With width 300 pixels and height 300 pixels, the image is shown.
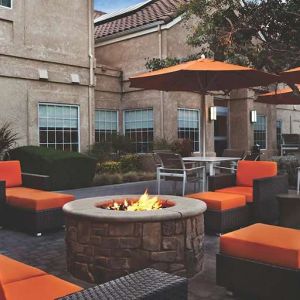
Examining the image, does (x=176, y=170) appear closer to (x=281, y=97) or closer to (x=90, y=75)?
(x=281, y=97)

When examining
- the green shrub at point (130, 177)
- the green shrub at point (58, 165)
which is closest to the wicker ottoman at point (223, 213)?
the green shrub at point (58, 165)

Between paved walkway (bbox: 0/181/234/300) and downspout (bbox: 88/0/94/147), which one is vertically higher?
downspout (bbox: 88/0/94/147)

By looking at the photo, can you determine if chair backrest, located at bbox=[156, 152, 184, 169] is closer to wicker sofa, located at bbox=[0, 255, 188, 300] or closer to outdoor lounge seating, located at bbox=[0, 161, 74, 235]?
outdoor lounge seating, located at bbox=[0, 161, 74, 235]

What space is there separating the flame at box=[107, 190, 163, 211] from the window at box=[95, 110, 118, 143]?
983cm

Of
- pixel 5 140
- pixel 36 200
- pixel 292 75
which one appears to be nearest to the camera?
pixel 36 200

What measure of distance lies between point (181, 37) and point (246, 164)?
981 centimetres

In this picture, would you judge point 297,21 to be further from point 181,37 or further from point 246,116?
point 246,116

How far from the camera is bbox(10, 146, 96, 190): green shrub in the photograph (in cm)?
983

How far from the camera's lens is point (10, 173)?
6.99m

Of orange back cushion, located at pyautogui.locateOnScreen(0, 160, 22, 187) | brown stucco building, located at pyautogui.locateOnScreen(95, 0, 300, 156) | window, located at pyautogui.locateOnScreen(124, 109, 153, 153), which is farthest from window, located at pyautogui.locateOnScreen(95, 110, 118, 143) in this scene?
orange back cushion, located at pyautogui.locateOnScreen(0, 160, 22, 187)

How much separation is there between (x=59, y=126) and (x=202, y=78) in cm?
569

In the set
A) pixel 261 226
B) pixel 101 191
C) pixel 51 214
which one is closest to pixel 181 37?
pixel 101 191

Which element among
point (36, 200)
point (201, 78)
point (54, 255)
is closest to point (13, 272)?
point (54, 255)

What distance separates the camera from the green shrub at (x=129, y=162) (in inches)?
521
